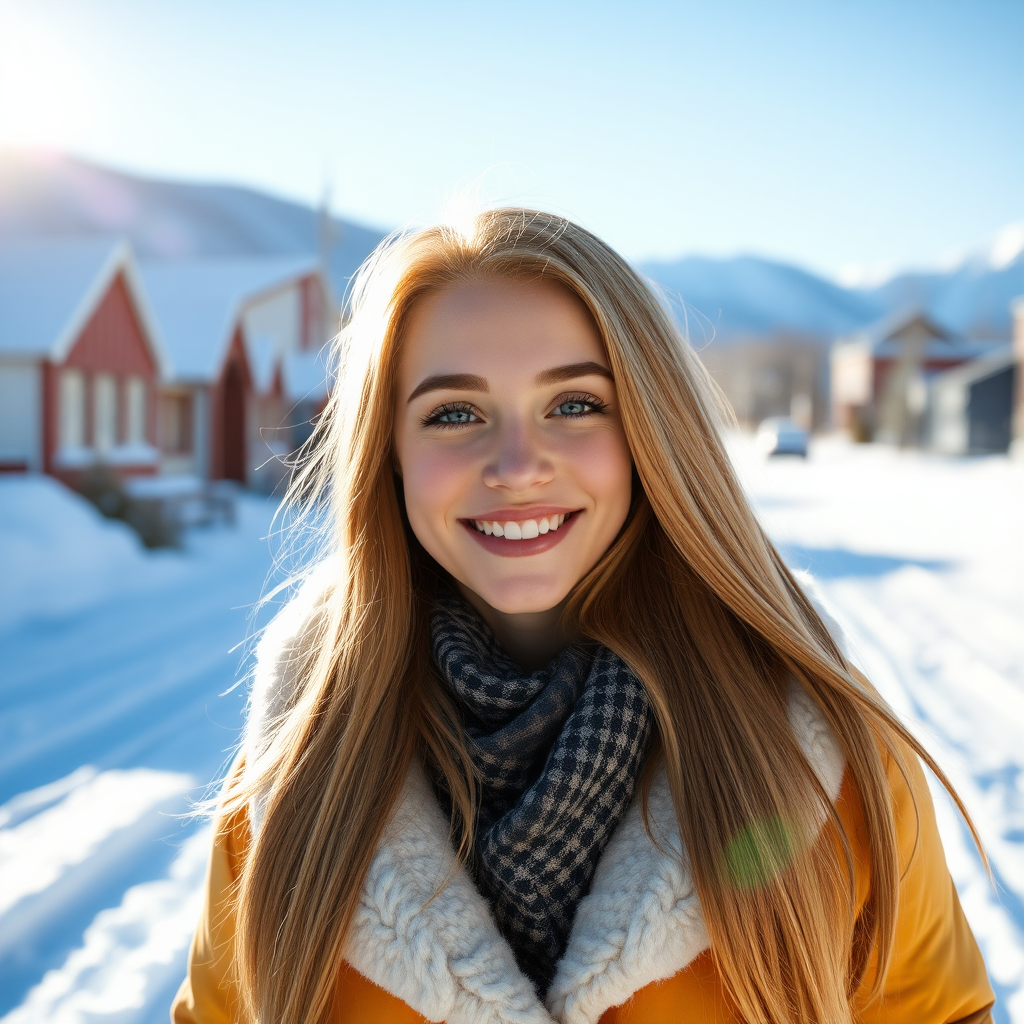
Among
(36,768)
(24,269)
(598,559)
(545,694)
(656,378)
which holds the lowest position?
(36,768)

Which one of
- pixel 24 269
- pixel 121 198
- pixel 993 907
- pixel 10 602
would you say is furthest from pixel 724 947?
pixel 121 198

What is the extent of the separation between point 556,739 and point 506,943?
1.19 ft

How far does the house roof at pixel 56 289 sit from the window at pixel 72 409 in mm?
672

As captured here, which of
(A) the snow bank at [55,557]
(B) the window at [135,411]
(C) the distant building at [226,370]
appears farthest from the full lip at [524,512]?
(B) the window at [135,411]

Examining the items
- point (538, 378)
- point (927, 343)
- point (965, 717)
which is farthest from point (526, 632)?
point (927, 343)

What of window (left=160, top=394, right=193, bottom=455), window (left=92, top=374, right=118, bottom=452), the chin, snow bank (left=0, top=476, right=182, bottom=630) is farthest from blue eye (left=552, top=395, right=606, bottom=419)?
window (left=160, top=394, right=193, bottom=455)

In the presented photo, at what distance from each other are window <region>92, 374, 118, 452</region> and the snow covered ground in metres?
3.18

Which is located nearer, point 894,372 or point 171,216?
point 894,372

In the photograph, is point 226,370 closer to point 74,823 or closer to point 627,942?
point 74,823

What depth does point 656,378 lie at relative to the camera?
1.70 metres

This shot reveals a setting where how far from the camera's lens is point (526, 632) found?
2062 millimetres

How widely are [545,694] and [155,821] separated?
3.03m

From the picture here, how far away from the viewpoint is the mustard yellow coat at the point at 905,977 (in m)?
1.45

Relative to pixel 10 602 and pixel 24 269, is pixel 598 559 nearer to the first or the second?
pixel 10 602
